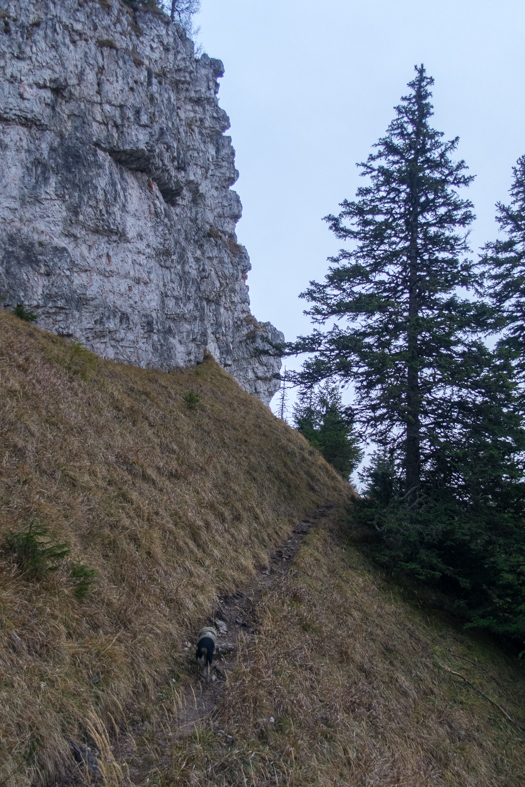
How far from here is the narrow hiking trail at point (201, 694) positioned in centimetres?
412

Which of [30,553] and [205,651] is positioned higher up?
[30,553]

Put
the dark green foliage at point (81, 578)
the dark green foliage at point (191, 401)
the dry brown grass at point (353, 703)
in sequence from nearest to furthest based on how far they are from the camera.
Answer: the dry brown grass at point (353, 703) → the dark green foliage at point (81, 578) → the dark green foliage at point (191, 401)

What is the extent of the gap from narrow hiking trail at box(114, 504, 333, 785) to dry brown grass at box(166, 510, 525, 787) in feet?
0.56

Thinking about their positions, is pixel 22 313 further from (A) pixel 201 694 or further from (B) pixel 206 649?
(A) pixel 201 694

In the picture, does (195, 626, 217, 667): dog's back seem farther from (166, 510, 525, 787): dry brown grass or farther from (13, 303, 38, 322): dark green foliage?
(13, 303, 38, 322): dark green foliage

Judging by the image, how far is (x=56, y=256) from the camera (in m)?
17.4

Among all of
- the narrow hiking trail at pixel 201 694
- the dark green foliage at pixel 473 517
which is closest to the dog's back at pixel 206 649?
the narrow hiking trail at pixel 201 694

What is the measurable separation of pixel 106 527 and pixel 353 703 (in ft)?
15.0

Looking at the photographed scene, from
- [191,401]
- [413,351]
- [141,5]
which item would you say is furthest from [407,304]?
[141,5]

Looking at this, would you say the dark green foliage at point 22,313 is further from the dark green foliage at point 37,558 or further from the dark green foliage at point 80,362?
the dark green foliage at point 37,558

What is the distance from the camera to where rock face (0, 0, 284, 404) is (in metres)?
16.9

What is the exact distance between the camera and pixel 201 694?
5.26 m

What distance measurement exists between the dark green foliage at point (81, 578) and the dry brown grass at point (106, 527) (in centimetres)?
8

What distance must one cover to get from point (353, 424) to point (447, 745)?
992 centimetres
